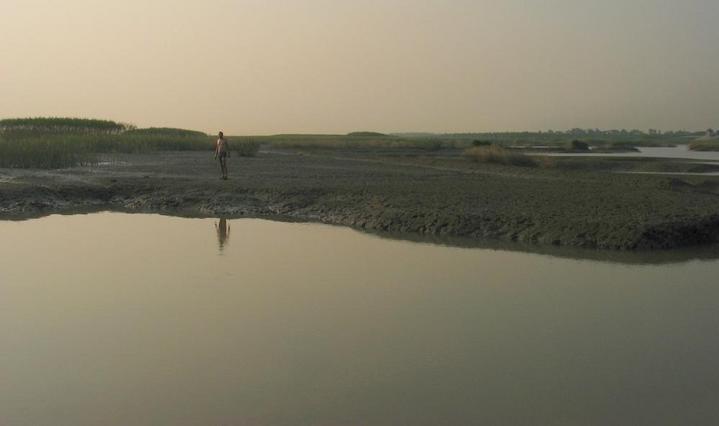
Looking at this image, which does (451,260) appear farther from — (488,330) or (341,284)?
(488,330)

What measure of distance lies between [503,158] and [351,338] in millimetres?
22767

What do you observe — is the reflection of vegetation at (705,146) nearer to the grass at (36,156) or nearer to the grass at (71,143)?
the grass at (71,143)

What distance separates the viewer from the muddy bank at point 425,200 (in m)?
13.4

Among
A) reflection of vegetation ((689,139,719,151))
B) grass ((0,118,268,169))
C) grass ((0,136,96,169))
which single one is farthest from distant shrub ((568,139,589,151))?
grass ((0,136,96,169))

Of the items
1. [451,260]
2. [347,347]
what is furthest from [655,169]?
[347,347]

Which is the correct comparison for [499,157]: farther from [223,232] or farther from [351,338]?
[351,338]

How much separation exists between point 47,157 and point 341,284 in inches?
765

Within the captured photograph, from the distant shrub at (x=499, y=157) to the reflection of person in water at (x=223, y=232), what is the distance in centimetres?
1535

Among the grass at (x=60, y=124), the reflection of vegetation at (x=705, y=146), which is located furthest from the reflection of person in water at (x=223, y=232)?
the reflection of vegetation at (x=705, y=146)

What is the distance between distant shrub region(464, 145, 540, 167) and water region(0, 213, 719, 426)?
1717cm

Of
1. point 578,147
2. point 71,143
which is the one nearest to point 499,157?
point 71,143

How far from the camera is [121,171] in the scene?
25.5 m

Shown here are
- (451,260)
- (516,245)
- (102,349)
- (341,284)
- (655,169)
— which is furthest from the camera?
(655,169)

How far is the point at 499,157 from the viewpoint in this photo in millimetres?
29594
